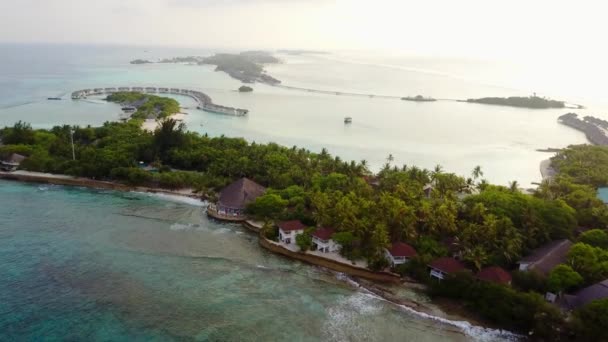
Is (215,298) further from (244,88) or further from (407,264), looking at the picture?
(244,88)

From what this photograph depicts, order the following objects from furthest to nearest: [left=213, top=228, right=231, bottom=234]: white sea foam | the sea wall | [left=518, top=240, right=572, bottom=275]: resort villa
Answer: [left=213, top=228, right=231, bottom=234]: white sea foam < the sea wall < [left=518, top=240, right=572, bottom=275]: resort villa


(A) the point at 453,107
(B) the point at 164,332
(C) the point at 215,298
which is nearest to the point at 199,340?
(B) the point at 164,332

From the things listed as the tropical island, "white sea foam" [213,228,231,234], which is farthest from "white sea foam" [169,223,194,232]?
the tropical island

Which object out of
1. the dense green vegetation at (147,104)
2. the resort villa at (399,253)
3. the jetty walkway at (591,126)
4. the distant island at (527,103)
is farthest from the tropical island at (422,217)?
the distant island at (527,103)

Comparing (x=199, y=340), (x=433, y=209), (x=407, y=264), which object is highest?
(x=433, y=209)

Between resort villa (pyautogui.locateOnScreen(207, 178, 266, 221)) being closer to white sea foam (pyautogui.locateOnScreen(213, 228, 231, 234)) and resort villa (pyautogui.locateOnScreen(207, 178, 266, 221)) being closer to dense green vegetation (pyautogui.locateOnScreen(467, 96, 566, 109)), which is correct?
white sea foam (pyautogui.locateOnScreen(213, 228, 231, 234))

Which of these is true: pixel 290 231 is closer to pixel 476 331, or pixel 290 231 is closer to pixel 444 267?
pixel 444 267
